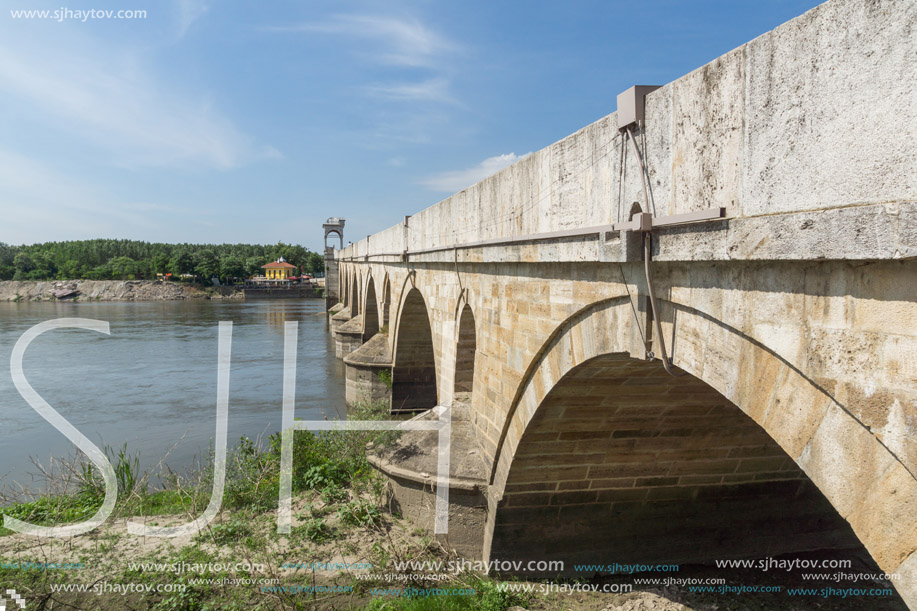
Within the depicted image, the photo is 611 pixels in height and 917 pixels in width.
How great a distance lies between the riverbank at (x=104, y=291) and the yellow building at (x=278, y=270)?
14.5m

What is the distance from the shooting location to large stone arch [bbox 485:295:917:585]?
5.61ft

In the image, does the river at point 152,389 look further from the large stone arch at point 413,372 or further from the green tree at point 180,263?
the green tree at point 180,263

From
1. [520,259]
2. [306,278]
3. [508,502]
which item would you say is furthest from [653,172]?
[306,278]

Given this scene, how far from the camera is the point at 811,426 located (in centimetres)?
199

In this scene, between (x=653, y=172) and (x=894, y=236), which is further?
(x=653, y=172)

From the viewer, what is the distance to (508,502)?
529 cm

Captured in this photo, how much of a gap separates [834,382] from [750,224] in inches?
24.7

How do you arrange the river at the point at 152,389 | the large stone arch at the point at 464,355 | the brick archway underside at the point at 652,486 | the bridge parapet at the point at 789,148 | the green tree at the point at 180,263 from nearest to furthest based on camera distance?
the bridge parapet at the point at 789,148
the brick archway underside at the point at 652,486
the large stone arch at the point at 464,355
the river at the point at 152,389
the green tree at the point at 180,263

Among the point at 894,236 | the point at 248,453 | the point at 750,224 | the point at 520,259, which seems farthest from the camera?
the point at 248,453

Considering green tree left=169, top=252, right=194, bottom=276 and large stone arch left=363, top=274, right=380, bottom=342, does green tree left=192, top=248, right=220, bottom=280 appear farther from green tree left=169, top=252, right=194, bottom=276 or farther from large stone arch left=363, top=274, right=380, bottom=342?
large stone arch left=363, top=274, right=380, bottom=342

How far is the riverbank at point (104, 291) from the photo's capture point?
170 feet

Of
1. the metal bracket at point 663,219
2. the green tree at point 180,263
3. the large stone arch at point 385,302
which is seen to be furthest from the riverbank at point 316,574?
the green tree at point 180,263

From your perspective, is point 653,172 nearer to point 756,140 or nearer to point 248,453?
point 756,140

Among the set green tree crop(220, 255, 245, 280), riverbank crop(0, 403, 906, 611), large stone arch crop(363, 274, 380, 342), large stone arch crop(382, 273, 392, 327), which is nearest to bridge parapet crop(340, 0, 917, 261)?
riverbank crop(0, 403, 906, 611)
